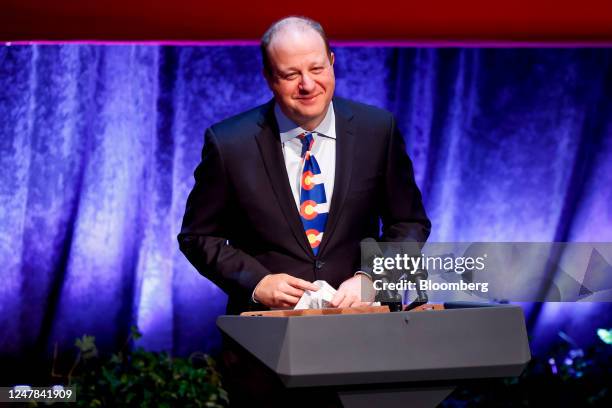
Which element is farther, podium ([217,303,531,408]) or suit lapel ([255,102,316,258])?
suit lapel ([255,102,316,258])

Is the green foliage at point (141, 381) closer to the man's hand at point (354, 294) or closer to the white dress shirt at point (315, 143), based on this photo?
the white dress shirt at point (315, 143)

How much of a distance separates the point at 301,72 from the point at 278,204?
34 centimetres

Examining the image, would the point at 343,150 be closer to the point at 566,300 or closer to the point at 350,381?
the point at 350,381

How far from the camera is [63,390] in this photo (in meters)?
3.55

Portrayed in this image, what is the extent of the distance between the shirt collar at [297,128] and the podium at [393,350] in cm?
82

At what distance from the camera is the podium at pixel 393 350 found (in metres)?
1.45

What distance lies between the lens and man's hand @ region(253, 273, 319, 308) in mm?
1973

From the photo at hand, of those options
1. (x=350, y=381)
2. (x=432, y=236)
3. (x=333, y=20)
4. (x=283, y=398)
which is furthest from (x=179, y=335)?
(x=350, y=381)

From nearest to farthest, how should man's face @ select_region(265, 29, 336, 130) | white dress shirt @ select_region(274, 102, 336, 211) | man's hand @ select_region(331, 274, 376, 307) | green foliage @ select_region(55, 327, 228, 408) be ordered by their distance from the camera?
man's hand @ select_region(331, 274, 376, 307) < man's face @ select_region(265, 29, 336, 130) < white dress shirt @ select_region(274, 102, 336, 211) < green foliage @ select_region(55, 327, 228, 408)

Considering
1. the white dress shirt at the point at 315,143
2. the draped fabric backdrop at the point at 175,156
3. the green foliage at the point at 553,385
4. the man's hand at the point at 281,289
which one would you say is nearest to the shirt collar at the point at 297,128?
the white dress shirt at the point at 315,143

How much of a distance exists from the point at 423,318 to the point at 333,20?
6.63ft

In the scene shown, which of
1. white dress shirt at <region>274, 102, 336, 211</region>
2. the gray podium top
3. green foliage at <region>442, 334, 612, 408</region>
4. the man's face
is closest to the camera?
the gray podium top

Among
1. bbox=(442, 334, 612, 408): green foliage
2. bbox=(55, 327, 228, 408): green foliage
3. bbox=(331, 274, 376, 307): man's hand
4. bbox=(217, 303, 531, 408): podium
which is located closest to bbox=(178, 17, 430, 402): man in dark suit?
bbox=(331, 274, 376, 307): man's hand

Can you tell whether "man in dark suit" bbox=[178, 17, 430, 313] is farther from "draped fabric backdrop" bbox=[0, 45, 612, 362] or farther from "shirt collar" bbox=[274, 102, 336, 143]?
"draped fabric backdrop" bbox=[0, 45, 612, 362]
